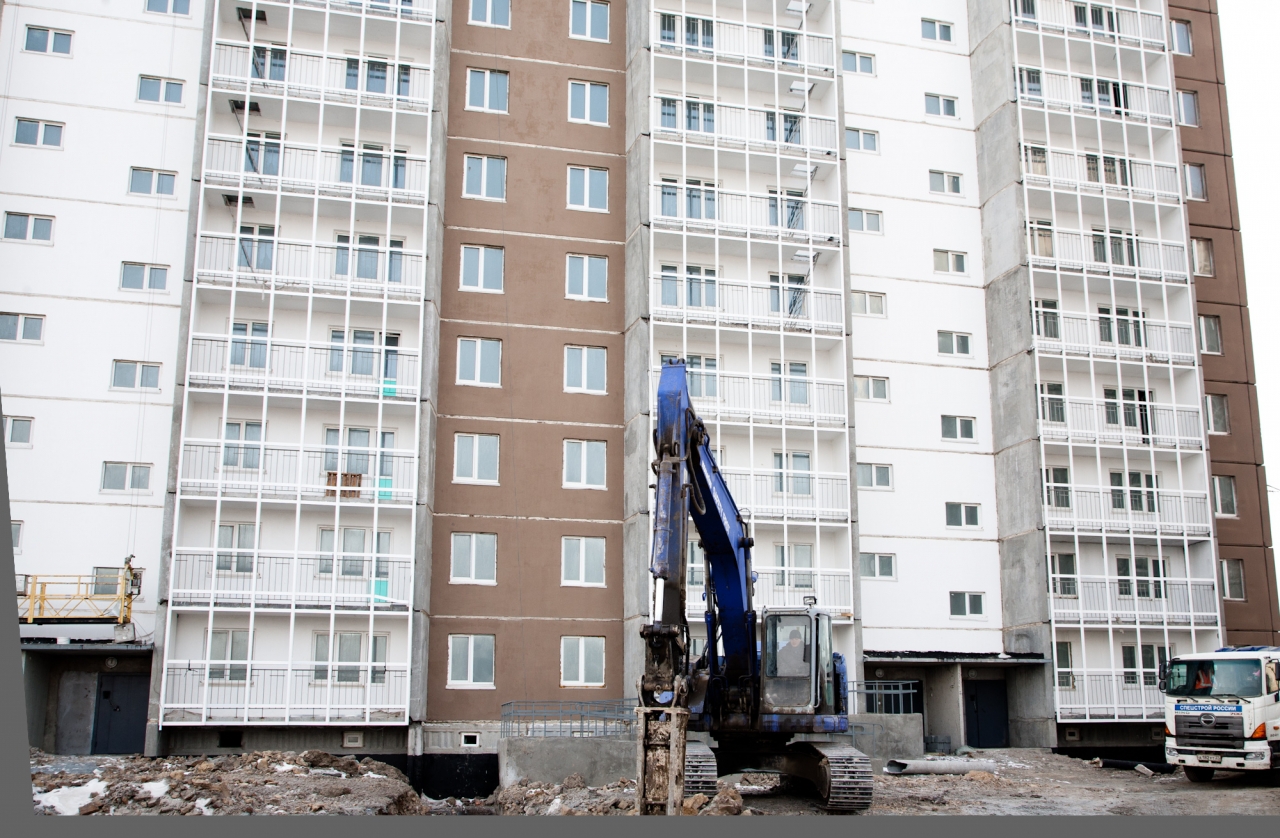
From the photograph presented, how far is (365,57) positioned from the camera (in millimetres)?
37000

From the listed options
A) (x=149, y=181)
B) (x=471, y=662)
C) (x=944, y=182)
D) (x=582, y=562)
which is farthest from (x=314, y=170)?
(x=944, y=182)

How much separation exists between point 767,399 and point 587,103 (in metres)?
11.9

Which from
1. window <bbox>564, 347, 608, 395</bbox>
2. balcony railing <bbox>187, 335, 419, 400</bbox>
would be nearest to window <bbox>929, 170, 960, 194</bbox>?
window <bbox>564, 347, 608, 395</bbox>

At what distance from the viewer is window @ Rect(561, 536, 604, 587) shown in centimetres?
3625

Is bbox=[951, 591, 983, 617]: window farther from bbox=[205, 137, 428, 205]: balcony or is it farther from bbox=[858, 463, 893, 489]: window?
bbox=[205, 137, 428, 205]: balcony

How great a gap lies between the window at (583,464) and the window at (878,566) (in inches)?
366

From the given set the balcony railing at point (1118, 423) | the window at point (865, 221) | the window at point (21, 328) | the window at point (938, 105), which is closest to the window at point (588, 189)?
the window at point (865, 221)

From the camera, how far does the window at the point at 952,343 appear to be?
41.9 meters

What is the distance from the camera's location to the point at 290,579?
33.0 metres

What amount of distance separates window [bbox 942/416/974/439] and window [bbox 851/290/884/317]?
4426 mm

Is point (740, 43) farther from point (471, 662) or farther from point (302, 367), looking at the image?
point (471, 662)

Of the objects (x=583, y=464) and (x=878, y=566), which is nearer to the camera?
(x=583, y=464)

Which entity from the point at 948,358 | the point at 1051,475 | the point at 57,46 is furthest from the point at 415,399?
the point at 1051,475

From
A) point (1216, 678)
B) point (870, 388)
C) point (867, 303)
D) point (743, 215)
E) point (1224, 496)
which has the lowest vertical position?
point (1216, 678)
